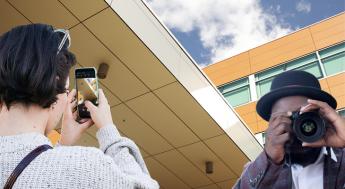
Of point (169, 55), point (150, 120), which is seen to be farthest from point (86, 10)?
point (150, 120)

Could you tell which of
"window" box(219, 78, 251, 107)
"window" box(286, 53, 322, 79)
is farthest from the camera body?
"window" box(219, 78, 251, 107)

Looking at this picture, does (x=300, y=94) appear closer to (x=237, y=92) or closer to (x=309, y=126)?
(x=309, y=126)

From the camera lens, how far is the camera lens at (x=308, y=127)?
5.22 ft

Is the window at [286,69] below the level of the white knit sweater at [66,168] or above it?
above

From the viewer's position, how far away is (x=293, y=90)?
1.82 m

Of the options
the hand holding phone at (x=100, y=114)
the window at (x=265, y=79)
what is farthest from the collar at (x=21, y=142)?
the window at (x=265, y=79)

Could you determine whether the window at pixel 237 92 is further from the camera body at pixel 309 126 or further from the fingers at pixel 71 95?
the fingers at pixel 71 95

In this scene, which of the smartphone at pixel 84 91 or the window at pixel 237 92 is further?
the window at pixel 237 92

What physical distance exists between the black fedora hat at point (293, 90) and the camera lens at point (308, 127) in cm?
24

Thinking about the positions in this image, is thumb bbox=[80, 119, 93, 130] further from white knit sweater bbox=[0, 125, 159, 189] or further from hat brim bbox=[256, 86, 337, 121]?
hat brim bbox=[256, 86, 337, 121]

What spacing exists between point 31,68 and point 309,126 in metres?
1.12

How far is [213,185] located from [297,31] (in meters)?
8.43

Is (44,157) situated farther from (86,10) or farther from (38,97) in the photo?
(86,10)

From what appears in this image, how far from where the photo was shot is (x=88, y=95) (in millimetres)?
1453
